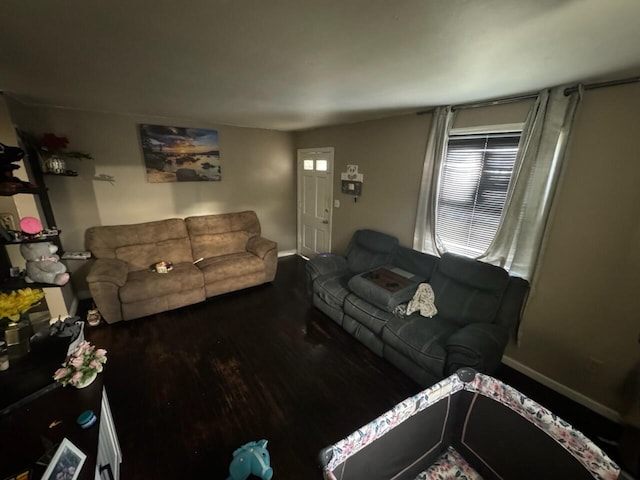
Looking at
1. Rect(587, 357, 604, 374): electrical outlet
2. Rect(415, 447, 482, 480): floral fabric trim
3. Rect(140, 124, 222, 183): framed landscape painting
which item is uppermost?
Rect(140, 124, 222, 183): framed landscape painting

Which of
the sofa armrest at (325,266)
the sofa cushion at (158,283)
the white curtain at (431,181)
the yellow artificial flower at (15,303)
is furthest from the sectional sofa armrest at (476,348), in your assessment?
the sofa cushion at (158,283)

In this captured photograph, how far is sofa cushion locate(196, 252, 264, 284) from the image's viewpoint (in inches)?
129

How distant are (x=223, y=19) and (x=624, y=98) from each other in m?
2.36

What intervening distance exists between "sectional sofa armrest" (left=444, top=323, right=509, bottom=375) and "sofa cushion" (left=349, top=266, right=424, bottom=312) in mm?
566

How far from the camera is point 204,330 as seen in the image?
8.95ft

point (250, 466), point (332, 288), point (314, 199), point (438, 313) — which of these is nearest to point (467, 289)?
point (438, 313)

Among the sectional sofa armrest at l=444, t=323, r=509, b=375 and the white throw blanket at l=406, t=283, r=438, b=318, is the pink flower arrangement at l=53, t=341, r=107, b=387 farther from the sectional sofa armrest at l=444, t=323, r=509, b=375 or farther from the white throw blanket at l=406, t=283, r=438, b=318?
the white throw blanket at l=406, t=283, r=438, b=318

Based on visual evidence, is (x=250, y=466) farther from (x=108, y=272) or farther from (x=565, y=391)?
(x=108, y=272)

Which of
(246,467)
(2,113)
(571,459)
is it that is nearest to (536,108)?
(571,459)

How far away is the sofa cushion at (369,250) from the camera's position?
9.81 feet

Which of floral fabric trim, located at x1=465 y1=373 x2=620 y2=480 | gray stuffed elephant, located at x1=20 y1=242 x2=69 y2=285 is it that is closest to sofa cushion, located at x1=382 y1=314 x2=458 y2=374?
floral fabric trim, located at x1=465 y1=373 x2=620 y2=480

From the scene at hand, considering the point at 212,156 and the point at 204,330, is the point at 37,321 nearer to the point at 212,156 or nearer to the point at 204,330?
the point at 204,330

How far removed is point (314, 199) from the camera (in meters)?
4.40

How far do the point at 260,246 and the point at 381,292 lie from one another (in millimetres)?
2047
